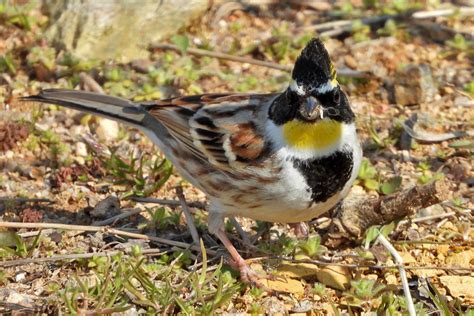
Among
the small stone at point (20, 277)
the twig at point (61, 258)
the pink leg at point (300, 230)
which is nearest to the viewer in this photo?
the twig at point (61, 258)

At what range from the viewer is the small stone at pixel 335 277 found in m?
5.12

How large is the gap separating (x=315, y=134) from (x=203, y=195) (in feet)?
4.71

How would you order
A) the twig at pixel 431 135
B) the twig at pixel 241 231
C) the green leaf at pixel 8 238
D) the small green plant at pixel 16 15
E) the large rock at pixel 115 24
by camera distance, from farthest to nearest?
the small green plant at pixel 16 15 → the large rock at pixel 115 24 → the twig at pixel 431 135 → the twig at pixel 241 231 → the green leaf at pixel 8 238

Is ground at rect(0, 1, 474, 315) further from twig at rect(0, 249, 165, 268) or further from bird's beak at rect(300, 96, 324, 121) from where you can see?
bird's beak at rect(300, 96, 324, 121)

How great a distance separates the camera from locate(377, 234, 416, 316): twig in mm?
4591

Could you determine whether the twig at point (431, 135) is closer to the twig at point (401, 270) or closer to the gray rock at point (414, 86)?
the gray rock at point (414, 86)

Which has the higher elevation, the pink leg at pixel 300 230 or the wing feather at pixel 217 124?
the wing feather at pixel 217 124

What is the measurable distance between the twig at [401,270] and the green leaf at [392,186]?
656 millimetres

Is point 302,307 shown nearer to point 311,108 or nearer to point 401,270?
point 401,270

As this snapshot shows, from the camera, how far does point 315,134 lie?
4848 mm

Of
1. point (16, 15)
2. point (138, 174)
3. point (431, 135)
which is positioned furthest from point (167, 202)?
point (16, 15)

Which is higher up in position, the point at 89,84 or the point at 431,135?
the point at 89,84

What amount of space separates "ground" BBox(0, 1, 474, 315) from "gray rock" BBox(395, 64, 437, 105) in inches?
0.4

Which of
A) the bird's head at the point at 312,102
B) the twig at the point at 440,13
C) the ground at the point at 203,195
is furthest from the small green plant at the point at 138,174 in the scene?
the twig at the point at 440,13
